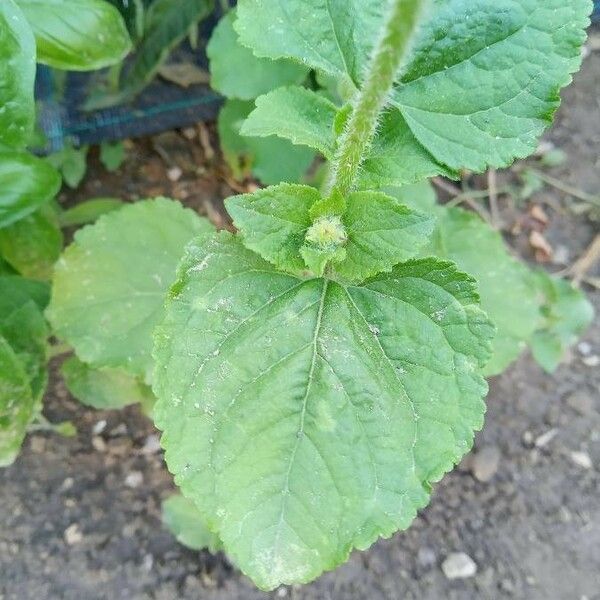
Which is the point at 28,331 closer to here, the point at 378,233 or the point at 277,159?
the point at 277,159

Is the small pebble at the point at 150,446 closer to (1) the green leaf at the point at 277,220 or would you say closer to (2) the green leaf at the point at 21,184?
(2) the green leaf at the point at 21,184

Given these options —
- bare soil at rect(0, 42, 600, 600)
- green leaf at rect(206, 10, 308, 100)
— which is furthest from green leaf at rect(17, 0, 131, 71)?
bare soil at rect(0, 42, 600, 600)

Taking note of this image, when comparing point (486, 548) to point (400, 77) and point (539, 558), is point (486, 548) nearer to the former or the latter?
point (539, 558)

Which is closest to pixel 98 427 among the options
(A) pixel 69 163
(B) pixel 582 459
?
(A) pixel 69 163

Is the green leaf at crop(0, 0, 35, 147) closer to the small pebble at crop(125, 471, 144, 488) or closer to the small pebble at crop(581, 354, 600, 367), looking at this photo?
the small pebble at crop(125, 471, 144, 488)

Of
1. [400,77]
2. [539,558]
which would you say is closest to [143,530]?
[539,558]

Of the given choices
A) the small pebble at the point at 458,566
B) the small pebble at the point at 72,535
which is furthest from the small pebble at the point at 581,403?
the small pebble at the point at 72,535
